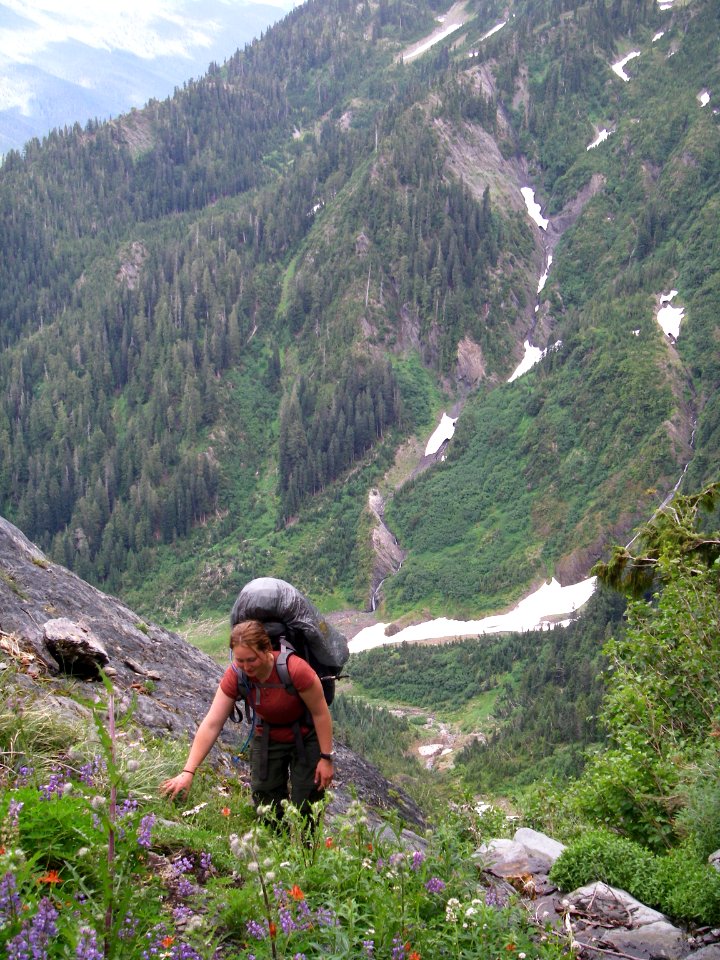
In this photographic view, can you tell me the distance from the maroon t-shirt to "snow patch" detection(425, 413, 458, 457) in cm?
12068

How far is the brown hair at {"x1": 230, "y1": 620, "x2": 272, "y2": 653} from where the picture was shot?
7.07m

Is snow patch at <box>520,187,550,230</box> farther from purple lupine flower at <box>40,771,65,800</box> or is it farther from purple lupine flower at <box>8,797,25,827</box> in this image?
purple lupine flower at <box>8,797,25,827</box>

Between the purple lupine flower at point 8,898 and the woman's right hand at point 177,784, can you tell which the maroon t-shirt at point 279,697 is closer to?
the woman's right hand at point 177,784

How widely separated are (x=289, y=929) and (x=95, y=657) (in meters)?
7.18

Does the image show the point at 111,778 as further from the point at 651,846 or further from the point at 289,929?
the point at 651,846

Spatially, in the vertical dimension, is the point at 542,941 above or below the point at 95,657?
below

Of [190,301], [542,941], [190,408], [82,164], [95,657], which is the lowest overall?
[542,941]

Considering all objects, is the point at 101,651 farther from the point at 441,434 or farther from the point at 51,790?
the point at 441,434

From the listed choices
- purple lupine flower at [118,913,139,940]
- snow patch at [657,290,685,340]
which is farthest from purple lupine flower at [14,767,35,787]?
snow patch at [657,290,685,340]

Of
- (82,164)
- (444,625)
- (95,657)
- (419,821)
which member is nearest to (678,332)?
(444,625)

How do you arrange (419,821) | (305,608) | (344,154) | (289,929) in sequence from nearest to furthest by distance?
(289,929) < (305,608) < (419,821) < (344,154)

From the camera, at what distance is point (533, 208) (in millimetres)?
156750

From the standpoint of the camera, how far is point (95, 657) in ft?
38.3

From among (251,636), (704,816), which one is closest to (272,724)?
(251,636)
